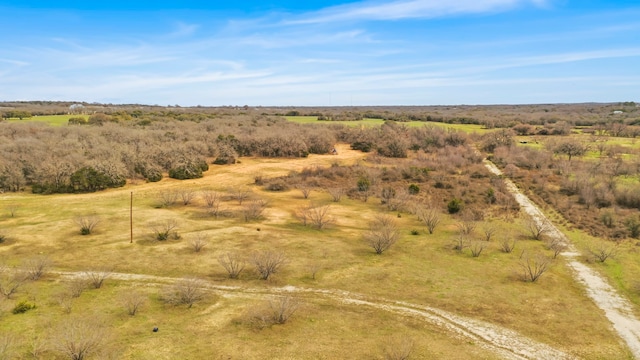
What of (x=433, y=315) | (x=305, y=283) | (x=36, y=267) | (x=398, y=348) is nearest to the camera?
(x=398, y=348)

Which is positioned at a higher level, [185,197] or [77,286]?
[185,197]

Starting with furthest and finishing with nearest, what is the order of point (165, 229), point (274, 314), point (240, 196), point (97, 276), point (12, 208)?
1. point (240, 196)
2. point (12, 208)
3. point (165, 229)
4. point (97, 276)
5. point (274, 314)

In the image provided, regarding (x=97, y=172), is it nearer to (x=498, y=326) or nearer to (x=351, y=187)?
(x=351, y=187)

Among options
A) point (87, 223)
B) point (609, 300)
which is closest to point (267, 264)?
point (87, 223)

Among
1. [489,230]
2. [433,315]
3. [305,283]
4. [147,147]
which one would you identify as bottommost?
[433,315]

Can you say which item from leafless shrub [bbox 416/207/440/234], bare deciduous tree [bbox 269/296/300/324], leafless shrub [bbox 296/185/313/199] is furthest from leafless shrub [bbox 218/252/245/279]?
leafless shrub [bbox 296/185/313/199]

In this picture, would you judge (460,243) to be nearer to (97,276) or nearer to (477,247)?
(477,247)

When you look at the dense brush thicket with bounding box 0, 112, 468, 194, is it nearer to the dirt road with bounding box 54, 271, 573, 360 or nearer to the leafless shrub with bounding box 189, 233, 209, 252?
the leafless shrub with bounding box 189, 233, 209, 252

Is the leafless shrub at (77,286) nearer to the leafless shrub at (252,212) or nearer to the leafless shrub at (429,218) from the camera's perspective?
the leafless shrub at (252,212)
